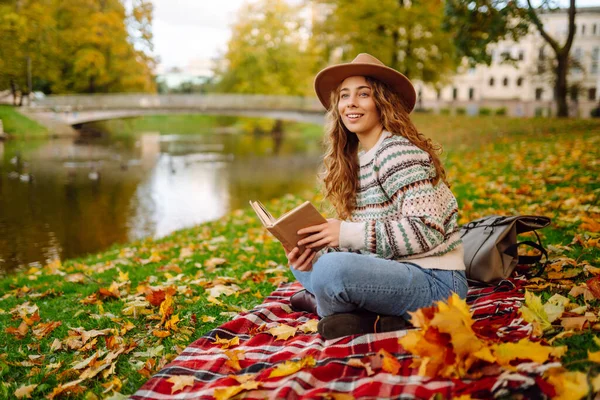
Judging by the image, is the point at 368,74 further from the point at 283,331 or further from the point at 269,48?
the point at 269,48

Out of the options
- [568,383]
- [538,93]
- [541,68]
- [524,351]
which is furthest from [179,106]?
[538,93]

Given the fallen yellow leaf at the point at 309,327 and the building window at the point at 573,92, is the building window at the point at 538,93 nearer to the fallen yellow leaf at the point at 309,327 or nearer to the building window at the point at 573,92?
the building window at the point at 573,92

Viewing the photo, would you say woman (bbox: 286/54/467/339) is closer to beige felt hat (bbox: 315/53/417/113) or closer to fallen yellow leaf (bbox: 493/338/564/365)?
beige felt hat (bbox: 315/53/417/113)

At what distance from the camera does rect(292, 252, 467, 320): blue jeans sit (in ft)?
7.80

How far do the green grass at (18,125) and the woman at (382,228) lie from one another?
1993 cm

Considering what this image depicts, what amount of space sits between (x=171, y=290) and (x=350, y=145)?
5.56 ft

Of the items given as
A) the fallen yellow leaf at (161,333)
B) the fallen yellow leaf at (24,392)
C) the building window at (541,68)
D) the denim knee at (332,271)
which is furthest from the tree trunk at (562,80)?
the building window at (541,68)

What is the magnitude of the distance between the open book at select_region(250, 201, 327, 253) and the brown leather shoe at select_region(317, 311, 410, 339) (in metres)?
0.41

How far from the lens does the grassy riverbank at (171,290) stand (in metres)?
2.63

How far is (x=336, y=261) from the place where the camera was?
2.38 meters

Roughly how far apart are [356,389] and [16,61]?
15131 mm

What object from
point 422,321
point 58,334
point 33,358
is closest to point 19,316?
point 58,334

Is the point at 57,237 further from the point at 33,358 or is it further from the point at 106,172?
the point at 106,172

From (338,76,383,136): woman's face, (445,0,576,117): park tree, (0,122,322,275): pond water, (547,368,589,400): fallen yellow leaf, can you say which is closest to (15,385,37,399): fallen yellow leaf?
(338,76,383,136): woman's face
